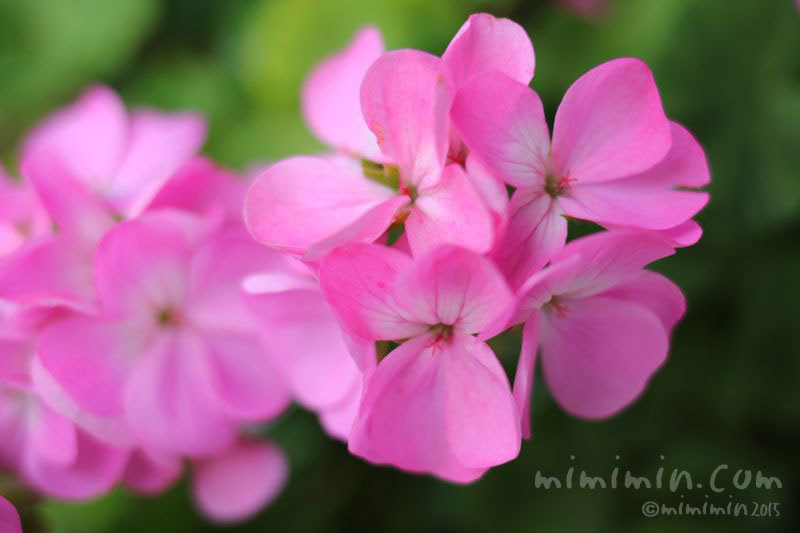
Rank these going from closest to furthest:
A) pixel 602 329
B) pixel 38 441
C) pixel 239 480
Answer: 1. pixel 602 329
2. pixel 38 441
3. pixel 239 480

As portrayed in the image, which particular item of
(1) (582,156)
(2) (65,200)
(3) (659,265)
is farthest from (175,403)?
(3) (659,265)

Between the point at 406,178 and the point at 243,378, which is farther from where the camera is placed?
the point at 243,378

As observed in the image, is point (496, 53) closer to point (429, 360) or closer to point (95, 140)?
point (429, 360)

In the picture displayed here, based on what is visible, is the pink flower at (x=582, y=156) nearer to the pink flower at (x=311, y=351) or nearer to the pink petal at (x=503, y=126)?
the pink petal at (x=503, y=126)

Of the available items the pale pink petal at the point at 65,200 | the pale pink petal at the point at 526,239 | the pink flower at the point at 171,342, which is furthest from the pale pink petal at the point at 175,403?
the pale pink petal at the point at 526,239

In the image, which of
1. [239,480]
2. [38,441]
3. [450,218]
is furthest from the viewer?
[239,480]

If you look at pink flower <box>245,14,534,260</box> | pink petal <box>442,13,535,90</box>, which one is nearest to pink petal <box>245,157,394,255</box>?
pink flower <box>245,14,534,260</box>

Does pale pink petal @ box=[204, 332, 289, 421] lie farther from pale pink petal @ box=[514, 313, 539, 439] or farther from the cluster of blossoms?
pale pink petal @ box=[514, 313, 539, 439]
